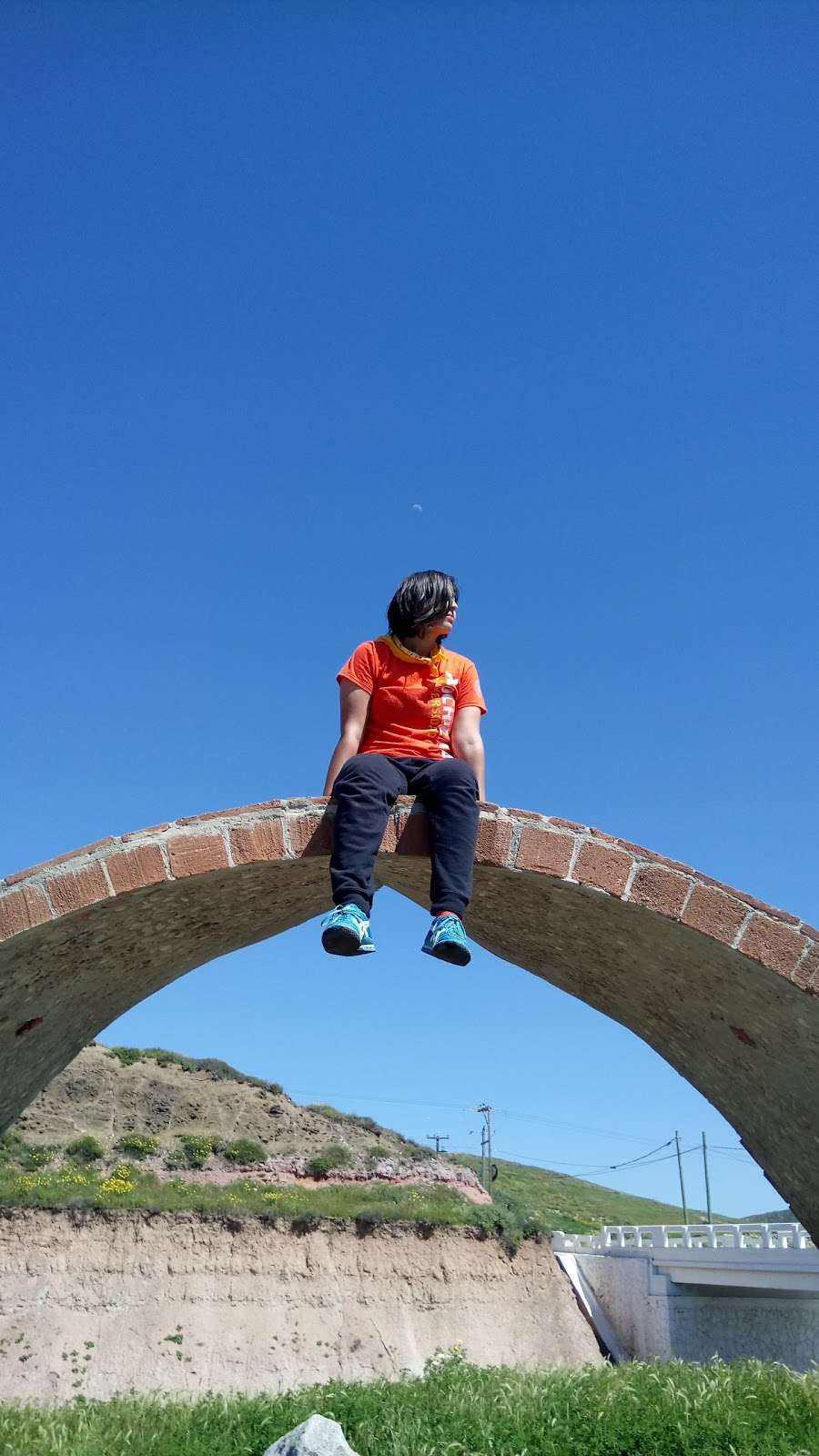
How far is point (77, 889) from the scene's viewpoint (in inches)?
171

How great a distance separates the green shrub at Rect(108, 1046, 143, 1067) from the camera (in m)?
30.0

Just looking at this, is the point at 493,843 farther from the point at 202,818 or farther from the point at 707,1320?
the point at 707,1320

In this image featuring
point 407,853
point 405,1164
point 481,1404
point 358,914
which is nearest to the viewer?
point 358,914

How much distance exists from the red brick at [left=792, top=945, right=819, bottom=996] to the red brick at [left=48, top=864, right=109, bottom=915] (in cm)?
278

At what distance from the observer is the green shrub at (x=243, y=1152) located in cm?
2530

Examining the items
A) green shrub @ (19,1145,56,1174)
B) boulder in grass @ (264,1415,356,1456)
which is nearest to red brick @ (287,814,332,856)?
boulder in grass @ (264,1415,356,1456)

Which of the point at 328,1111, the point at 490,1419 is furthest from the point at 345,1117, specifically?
the point at 490,1419

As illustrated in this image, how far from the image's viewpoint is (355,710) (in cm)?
465

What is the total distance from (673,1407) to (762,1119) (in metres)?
1.72

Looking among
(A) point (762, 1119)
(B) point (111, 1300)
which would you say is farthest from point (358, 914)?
(B) point (111, 1300)

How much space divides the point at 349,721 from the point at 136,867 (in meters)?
1.07

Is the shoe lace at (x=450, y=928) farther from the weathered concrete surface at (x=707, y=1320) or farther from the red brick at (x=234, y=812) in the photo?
the weathered concrete surface at (x=707, y=1320)

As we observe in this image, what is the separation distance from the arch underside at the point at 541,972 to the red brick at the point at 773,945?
0.23 ft

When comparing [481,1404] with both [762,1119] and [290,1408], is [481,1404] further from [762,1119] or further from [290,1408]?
[762,1119]
